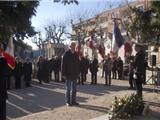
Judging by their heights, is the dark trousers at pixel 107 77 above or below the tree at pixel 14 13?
below

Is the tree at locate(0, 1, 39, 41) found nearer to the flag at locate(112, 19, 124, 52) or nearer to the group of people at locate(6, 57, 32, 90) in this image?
the flag at locate(112, 19, 124, 52)

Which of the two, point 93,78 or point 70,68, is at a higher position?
point 70,68

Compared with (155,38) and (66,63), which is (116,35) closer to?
(155,38)

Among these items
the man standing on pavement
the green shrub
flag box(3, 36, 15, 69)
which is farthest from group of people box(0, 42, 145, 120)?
the green shrub

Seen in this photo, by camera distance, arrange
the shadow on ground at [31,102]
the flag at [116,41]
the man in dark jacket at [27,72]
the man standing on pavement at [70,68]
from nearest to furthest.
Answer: the man standing on pavement at [70,68], the shadow on ground at [31,102], the flag at [116,41], the man in dark jacket at [27,72]

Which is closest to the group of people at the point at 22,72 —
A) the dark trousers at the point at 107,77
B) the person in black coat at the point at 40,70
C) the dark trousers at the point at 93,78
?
the person in black coat at the point at 40,70

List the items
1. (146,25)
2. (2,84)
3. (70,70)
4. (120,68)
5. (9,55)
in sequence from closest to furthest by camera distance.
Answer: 1. (2,84)
2. (9,55)
3. (70,70)
4. (146,25)
5. (120,68)

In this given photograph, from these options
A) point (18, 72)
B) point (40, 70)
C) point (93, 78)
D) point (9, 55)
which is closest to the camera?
point (9, 55)

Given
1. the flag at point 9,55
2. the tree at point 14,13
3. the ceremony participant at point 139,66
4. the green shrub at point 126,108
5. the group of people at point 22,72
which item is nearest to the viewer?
the green shrub at point 126,108

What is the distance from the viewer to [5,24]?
13469mm

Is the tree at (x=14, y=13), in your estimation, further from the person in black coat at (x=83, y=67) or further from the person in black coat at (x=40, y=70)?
the person in black coat at (x=40, y=70)

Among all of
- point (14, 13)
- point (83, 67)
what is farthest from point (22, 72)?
point (14, 13)

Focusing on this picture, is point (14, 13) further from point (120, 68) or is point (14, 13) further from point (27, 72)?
point (120, 68)

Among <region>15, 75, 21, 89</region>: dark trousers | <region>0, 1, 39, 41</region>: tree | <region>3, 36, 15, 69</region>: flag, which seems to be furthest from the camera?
<region>15, 75, 21, 89</region>: dark trousers
